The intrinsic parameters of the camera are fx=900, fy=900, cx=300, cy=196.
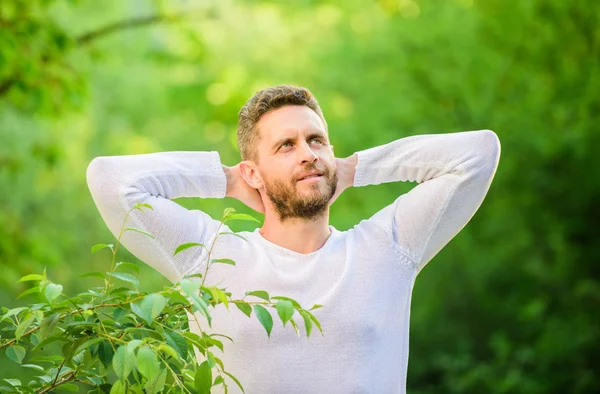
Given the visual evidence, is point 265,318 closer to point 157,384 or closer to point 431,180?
point 157,384

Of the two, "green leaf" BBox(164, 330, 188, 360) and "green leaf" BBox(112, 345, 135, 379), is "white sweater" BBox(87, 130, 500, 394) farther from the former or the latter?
"green leaf" BBox(112, 345, 135, 379)

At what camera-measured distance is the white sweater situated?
178 centimetres

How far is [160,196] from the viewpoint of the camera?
6.60ft

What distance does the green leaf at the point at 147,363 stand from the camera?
1.22 metres

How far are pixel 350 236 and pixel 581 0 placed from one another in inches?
228

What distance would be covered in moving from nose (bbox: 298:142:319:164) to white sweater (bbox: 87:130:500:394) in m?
0.19

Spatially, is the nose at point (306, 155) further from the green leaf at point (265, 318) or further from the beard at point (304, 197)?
the green leaf at point (265, 318)

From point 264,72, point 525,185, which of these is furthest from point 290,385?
point 264,72

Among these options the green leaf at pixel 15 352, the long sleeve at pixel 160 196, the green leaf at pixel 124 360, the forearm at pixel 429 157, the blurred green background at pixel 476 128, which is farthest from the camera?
the blurred green background at pixel 476 128

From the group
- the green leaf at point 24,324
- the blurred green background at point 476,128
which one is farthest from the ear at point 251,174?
the blurred green background at point 476,128

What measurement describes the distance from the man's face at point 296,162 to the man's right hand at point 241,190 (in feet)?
0.26

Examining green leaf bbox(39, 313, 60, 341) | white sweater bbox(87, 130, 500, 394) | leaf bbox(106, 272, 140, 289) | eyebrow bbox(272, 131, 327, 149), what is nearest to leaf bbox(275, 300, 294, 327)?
leaf bbox(106, 272, 140, 289)

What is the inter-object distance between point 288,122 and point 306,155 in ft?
0.39

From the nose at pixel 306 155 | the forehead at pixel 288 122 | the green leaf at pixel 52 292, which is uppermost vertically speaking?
the forehead at pixel 288 122
